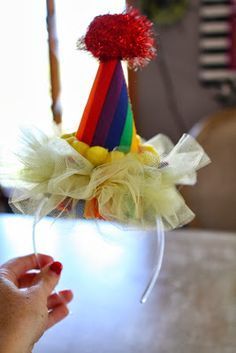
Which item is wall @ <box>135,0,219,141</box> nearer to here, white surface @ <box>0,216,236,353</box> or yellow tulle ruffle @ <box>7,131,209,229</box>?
white surface @ <box>0,216,236,353</box>

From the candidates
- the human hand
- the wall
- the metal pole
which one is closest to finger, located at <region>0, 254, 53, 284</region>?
the human hand

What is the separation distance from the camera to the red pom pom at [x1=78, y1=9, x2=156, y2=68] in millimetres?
487

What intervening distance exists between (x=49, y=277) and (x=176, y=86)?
1.78 m

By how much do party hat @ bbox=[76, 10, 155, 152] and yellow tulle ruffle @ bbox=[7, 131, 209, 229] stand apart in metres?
0.02

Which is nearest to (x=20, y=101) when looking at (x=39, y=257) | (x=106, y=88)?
(x=39, y=257)

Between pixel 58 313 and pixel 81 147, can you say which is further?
pixel 58 313

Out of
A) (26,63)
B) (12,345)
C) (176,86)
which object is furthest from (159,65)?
(12,345)

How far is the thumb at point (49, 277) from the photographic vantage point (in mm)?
564

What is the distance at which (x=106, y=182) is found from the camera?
1.59 feet

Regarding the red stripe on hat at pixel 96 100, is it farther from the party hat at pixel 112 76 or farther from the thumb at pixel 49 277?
the thumb at pixel 49 277

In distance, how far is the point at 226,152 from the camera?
1.29m

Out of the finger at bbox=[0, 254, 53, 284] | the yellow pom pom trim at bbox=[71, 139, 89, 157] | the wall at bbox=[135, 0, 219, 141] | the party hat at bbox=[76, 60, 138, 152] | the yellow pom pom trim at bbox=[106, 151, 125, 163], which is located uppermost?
the party hat at bbox=[76, 60, 138, 152]

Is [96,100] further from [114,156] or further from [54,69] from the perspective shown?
[54,69]

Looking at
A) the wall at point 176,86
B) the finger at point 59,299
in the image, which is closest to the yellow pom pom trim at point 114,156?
the finger at point 59,299
